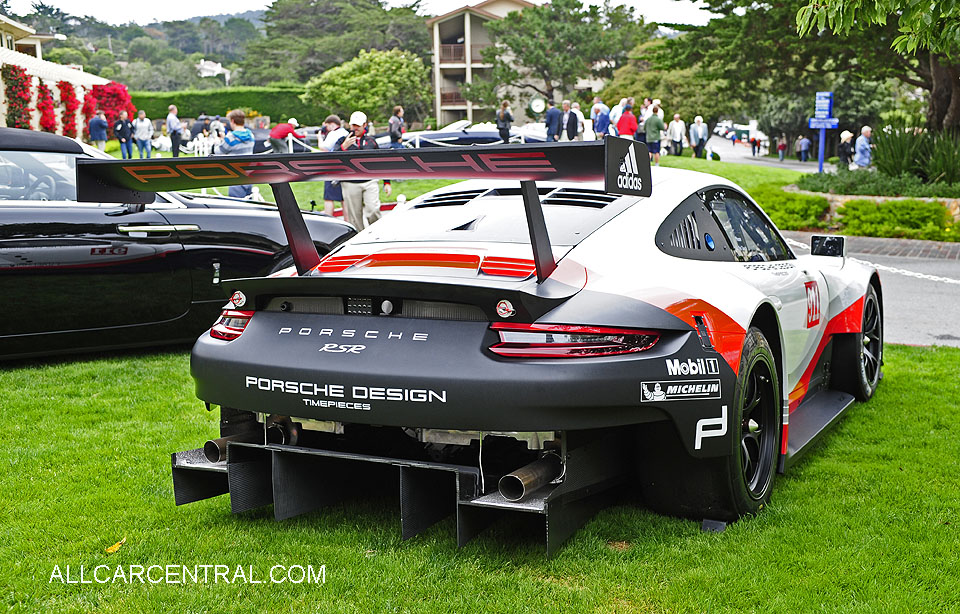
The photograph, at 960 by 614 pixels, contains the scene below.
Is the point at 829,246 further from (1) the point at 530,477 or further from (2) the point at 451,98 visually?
(2) the point at 451,98

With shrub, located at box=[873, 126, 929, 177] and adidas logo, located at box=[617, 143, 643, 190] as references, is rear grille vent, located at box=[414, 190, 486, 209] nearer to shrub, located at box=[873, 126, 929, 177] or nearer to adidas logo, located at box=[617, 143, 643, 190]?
adidas logo, located at box=[617, 143, 643, 190]

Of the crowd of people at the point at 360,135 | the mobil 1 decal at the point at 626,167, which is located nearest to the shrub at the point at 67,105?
the crowd of people at the point at 360,135

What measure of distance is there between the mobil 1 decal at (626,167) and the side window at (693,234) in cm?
67

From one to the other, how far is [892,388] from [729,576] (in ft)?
11.2

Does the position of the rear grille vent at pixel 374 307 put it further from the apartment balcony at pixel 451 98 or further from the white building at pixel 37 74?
the apartment balcony at pixel 451 98

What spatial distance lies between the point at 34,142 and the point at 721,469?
5.36 metres

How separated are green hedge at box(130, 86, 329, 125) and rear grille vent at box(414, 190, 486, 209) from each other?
6652 cm

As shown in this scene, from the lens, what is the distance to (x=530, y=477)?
3094 millimetres

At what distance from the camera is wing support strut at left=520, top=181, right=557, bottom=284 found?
321 centimetres

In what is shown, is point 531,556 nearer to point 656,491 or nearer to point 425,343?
point 656,491

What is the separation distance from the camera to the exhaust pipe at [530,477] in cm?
305

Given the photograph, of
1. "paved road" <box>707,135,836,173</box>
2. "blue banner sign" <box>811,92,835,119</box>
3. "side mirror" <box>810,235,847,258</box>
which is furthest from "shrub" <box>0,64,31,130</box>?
"side mirror" <box>810,235,847,258</box>

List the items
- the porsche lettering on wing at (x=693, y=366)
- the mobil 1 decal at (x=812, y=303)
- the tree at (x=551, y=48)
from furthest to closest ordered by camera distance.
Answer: the tree at (x=551, y=48)
the mobil 1 decal at (x=812, y=303)
the porsche lettering on wing at (x=693, y=366)

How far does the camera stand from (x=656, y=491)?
361cm
